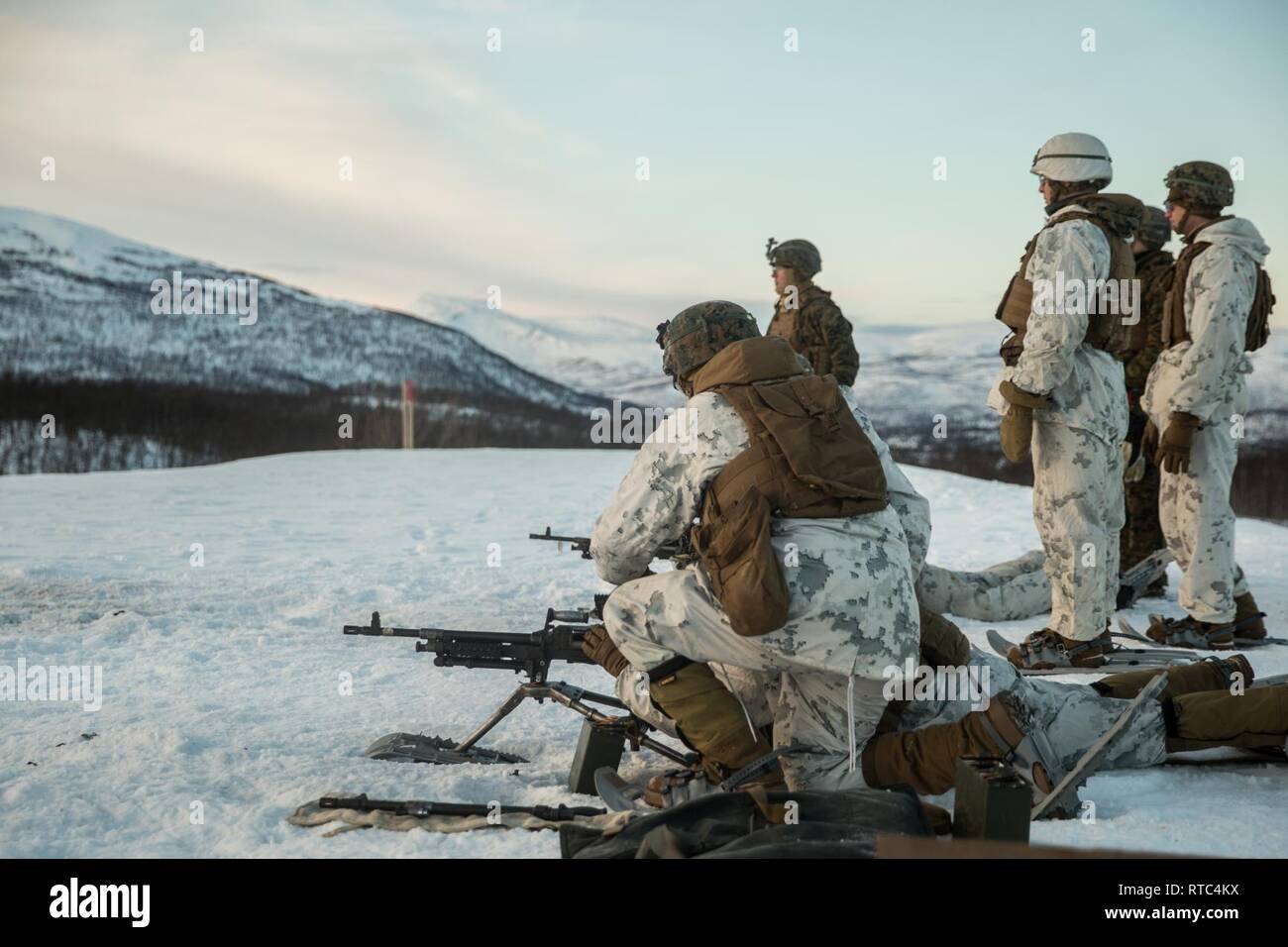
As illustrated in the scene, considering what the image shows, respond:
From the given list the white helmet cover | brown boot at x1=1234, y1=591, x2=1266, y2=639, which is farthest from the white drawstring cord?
brown boot at x1=1234, y1=591, x2=1266, y2=639

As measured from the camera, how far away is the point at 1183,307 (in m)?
6.23

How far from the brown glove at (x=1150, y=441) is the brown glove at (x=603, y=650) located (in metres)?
4.08

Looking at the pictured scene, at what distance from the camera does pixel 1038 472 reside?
5684mm

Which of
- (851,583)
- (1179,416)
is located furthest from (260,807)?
(1179,416)

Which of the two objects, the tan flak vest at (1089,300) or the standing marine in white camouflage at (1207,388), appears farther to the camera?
the standing marine in white camouflage at (1207,388)

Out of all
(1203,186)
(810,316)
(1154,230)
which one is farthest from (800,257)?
(1203,186)

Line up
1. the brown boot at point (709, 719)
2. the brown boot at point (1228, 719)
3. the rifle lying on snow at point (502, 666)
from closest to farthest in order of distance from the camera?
the brown boot at point (709, 719)
the brown boot at point (1228, 719)
the rifle lying on snow at point (502, 666)

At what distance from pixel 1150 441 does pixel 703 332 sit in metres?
4.16

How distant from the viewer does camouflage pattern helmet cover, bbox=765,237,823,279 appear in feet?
27.0

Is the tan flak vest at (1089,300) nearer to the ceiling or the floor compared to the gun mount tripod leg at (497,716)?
nearer to the ceiling

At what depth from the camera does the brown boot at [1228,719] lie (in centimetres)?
377

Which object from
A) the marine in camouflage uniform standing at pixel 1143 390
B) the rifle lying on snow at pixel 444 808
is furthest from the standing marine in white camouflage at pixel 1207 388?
the rifle lying on snow at pixel 444 808

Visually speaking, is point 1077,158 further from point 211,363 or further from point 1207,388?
point 211,363

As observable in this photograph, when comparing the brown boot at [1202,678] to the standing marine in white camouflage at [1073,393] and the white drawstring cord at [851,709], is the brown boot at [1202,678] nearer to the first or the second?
the white drawstring cord at [851,709]
